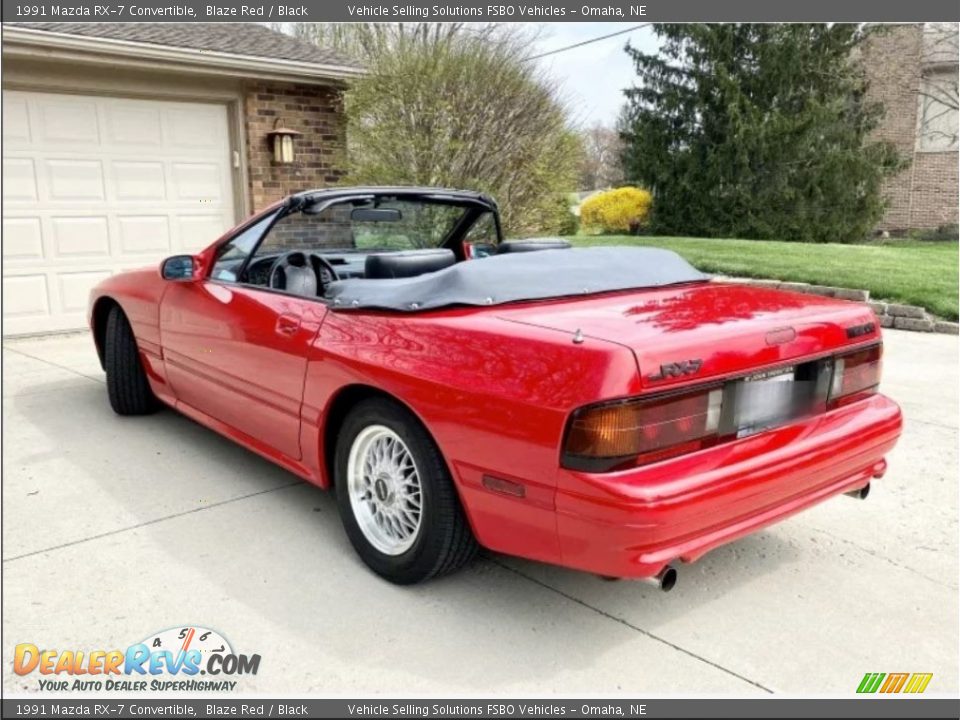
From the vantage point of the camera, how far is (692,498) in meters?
2.19

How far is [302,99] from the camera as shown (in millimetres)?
9336

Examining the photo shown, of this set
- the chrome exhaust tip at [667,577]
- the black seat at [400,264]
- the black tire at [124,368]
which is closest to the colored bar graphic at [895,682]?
the chrome exhaust tip at [667,577]

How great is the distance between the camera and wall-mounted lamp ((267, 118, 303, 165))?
8.93 metres

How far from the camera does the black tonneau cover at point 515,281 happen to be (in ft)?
9.09

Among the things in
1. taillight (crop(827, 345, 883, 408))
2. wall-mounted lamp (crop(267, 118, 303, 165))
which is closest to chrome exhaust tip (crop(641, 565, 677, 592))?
taillight (crop(827, 345, 883, 408))

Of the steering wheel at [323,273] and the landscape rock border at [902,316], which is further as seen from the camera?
the landscape rock border at [902,316]

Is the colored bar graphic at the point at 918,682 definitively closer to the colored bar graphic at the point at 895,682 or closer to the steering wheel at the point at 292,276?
the colored bar graphic at the point at 895,682

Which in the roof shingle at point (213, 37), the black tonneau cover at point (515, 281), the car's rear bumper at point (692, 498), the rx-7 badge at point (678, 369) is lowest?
the car's rear bumper at point (692, 498)

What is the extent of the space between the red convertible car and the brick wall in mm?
5586

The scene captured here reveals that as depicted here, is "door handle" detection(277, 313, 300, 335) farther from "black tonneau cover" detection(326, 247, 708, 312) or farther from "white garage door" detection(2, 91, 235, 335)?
"white garage door" detection(2, 91, 235, 335)

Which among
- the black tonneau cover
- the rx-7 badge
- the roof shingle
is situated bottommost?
the rx-7 badge

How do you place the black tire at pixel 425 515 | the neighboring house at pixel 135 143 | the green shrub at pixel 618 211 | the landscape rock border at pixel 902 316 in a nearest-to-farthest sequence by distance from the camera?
1. the black tire at pixel 425 515
2. the neighboring house at pixel 135 143
3. the landscape rock border at pixel 902 316
4. the green shrub at pixel 618 211

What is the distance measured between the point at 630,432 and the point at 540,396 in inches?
10.6
